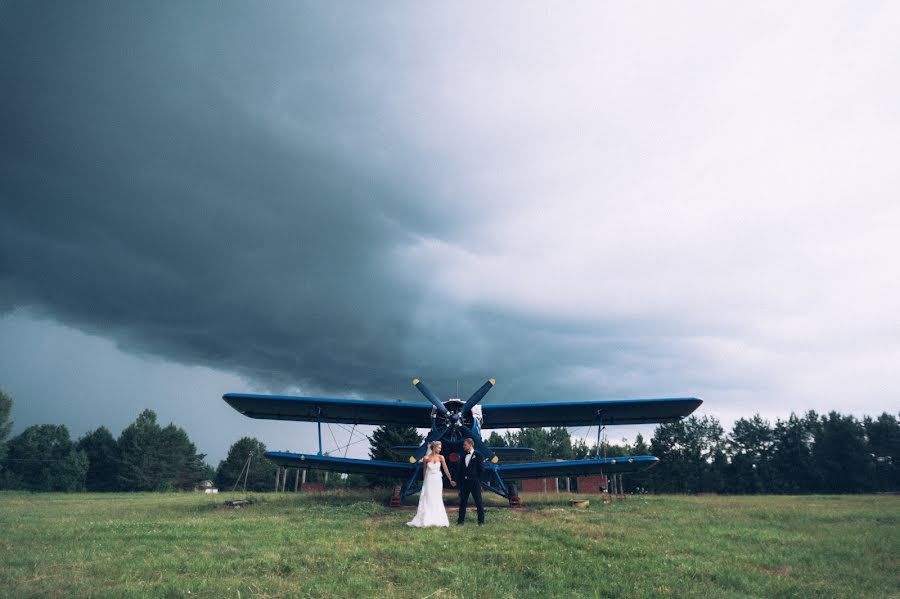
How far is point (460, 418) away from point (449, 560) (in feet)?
29.4

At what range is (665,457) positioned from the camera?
246 feet

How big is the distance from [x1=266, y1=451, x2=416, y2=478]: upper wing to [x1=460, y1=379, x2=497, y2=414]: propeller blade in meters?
2.96

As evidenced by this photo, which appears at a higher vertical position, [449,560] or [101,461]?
[449,560]

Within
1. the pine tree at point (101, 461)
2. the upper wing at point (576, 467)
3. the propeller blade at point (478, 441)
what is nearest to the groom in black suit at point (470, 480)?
the propeller blade at point (478, 441)

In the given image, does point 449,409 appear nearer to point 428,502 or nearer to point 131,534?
point 428,502

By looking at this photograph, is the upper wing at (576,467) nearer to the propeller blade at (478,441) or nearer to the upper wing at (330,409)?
the propeller blade at (478,441)

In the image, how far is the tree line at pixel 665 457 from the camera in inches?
2427

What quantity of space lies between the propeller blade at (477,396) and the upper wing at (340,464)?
9.71 ft

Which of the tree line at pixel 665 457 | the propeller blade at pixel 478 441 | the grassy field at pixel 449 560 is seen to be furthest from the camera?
the tree line at pixel 665 457

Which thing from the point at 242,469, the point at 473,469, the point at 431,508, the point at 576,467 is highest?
the point at 473,469

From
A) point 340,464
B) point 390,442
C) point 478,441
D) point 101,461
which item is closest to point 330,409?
point 340,464

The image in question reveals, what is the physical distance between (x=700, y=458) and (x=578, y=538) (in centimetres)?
7707

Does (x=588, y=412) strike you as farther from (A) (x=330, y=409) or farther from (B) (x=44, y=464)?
(B) (x=44, y=464)

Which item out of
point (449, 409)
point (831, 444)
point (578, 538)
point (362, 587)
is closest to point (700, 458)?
point (831, 444)
